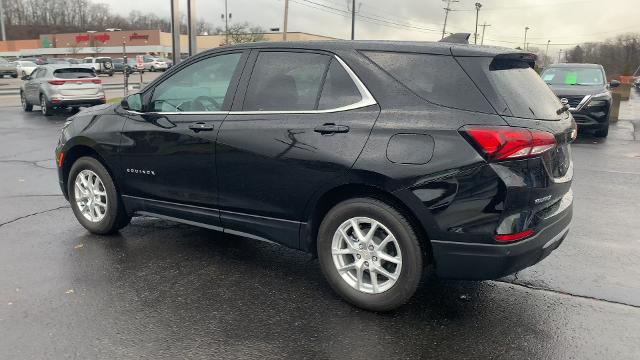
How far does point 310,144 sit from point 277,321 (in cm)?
116

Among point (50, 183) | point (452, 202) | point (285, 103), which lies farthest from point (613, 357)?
point (50, 183)

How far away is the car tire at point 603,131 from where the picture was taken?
12.5 m

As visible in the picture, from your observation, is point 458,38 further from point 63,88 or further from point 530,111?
point 63,88

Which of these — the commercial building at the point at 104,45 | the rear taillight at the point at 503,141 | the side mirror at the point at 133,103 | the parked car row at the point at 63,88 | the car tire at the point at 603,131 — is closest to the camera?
the rear taillight at the point at 503,141

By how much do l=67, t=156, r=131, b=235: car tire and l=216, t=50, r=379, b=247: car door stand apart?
1364 mm

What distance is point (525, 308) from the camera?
362 centimetres

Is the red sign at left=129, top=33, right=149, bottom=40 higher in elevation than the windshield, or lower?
higher

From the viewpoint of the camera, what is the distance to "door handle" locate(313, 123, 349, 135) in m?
3.45

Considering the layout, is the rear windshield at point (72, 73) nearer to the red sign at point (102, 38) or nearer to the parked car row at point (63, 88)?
the parked car row at point (63, 88)

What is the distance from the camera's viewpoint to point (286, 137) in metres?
3.68

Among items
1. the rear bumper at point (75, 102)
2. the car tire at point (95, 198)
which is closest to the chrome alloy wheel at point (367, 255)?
the car tire at point (95, 198)

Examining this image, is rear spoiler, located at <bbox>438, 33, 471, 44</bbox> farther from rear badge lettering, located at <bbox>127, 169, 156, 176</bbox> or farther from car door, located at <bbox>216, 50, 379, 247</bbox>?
rear badge lettering, located at <bbox>127, 169, 156, 176</bbox>

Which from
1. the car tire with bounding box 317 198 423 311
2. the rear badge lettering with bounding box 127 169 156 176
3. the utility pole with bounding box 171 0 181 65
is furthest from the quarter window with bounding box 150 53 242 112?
the utility pole with bounding box 171 0 181 65

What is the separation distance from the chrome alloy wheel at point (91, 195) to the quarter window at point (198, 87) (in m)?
1.01
